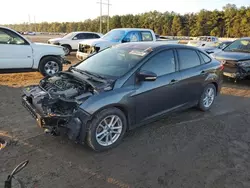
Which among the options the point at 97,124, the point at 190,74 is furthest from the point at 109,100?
the point at 190,74

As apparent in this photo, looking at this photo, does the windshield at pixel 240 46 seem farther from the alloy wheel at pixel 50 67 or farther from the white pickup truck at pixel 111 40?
the alloy wheel at pixel 50 67

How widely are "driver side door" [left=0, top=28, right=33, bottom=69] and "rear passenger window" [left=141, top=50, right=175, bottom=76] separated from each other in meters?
5.22

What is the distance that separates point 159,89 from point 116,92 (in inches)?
37.0

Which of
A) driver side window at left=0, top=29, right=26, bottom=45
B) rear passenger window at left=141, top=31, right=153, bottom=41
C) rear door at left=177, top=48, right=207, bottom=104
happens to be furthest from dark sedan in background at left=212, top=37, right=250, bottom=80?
driver side window at left=0, top=29, right=26, bottom=45

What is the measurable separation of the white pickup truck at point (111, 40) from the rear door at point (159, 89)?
631cm

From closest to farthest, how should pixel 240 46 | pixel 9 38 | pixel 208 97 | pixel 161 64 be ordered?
pixel 161 64
pixel 208 97
pixel 9 38
pixel 240 46

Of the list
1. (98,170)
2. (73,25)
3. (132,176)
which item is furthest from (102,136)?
(73,25)

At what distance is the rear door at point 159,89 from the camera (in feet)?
13.1

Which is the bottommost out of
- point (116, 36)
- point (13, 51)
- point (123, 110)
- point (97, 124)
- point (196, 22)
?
point (97, 124)

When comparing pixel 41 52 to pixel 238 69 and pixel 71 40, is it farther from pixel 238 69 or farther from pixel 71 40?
pixel 71 40

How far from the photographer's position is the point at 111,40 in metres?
11.3

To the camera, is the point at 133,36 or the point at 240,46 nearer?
the point at 240,46

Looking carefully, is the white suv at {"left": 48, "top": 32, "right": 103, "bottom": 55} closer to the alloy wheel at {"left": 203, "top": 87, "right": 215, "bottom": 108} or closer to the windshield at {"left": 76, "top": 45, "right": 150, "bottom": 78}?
the windshield at {"left": 76, "top": 45, "right": 150, "bottom": 78}

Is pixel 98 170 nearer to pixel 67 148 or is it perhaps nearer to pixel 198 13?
pixel 67 148
